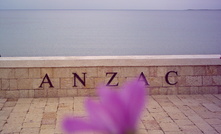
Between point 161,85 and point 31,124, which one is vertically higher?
point 161,85

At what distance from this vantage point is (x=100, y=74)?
563cm

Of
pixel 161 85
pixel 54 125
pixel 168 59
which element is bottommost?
pixel 54 125

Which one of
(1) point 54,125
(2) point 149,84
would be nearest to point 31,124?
(1) point 54,125

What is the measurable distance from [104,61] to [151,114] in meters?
1.35

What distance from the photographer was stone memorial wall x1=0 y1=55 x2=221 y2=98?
18.1 feet

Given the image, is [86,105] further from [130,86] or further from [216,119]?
[216,119]

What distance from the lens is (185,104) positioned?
5.21 meters

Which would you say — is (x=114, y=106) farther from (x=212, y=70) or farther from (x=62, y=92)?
(x=212, y=70)

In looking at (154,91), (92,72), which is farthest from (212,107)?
(92,72)

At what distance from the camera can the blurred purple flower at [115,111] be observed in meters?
0.36

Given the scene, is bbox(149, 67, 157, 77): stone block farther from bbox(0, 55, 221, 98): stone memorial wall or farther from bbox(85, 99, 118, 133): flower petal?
bbox(85, 99, 118, 133): flower petal

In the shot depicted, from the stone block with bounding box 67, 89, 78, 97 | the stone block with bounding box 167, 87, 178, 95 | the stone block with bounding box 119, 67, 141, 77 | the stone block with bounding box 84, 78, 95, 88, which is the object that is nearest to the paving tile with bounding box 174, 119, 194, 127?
the stone block with bounding box 167, 87, 178, 95

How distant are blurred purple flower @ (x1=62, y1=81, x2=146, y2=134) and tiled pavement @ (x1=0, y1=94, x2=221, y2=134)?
10.6 feet

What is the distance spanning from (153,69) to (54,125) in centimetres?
216
